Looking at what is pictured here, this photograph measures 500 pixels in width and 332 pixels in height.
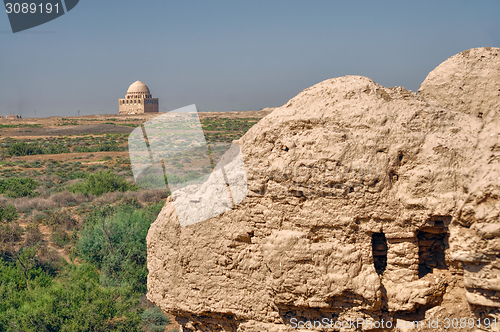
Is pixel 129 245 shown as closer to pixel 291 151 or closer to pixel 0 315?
pixel 0 315

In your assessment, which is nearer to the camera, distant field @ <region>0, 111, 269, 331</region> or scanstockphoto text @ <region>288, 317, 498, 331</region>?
scanstockphoto text @ <region>288, 317, 498, 331</region>

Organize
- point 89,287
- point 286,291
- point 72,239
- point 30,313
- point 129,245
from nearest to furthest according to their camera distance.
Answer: point 286,291 → point 30,313 → point 89,287 → point 129,245 → point 72,239

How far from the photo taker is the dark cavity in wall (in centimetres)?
341

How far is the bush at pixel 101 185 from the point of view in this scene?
2016 centimetres

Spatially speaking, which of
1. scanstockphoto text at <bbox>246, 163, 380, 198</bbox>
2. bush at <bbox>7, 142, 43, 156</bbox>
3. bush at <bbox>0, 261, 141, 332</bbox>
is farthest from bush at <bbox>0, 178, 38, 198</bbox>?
scanstockphoto text at <bbox>246, 163, 380, 198</bbox>

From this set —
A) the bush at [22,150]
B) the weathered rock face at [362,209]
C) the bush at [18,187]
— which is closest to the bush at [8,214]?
the bush at [18,187]

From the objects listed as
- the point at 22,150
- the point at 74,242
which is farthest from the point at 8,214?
the point at 22,150

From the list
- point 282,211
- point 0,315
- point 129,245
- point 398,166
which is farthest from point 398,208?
point 129,245

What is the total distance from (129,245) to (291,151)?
367 inches

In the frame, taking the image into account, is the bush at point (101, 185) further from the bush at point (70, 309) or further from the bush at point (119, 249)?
the bush at point (70, 309)

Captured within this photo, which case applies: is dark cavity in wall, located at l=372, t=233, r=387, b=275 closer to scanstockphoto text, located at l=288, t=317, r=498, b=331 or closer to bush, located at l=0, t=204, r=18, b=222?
scanstockphoto text, located at l=288, t=317, r=498, b=331

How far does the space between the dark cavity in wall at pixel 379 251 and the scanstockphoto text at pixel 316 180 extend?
16.9 inches

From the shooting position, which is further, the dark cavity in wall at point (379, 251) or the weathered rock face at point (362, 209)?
the dark cavity in wall at point (379, 251)

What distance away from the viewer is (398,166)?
3268 millimetres
